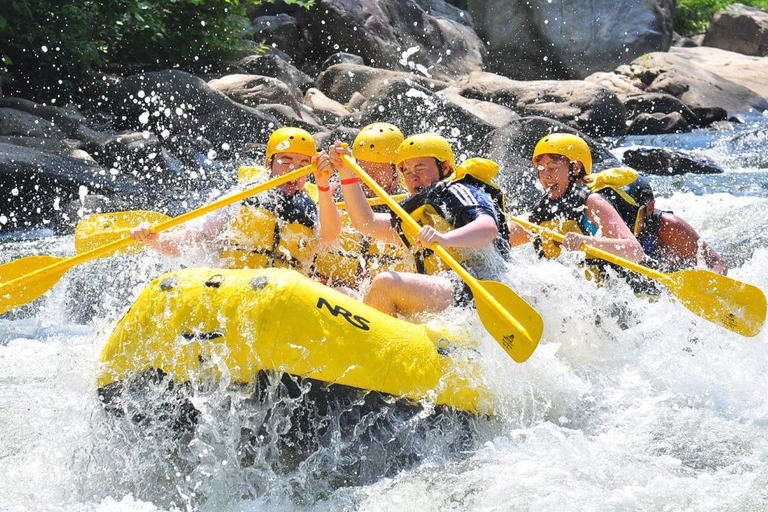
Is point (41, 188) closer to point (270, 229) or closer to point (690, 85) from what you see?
point (270, 229)

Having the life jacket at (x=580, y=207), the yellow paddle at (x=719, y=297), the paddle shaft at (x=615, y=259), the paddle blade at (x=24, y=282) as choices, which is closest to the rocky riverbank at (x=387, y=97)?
the paddle blade at (x=24, y=282)

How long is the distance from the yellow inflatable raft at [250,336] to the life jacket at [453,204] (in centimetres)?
82

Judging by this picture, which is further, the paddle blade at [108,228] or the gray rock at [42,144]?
the gray rock at [42,144]

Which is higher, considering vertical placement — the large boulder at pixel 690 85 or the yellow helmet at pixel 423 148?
the yellow helmet at pixel 423 148

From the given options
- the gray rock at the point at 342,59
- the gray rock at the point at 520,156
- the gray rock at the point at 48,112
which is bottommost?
the gray rock at the point at 342,59

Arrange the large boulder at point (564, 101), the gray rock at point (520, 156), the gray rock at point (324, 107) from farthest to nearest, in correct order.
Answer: the large boulder at point (564, 101) → the gray rock at point (324, 107) → the gray rock at point (520, 156)

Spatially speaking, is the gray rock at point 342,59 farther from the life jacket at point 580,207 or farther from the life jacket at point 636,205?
the life jacket at point 580,207

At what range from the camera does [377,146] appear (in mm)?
4988

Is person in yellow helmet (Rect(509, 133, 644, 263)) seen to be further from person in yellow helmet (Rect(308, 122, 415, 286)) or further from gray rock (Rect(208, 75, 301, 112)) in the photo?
gray rock (Rect(208, 75, 301, 112))

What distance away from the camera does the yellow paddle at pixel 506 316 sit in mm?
3766

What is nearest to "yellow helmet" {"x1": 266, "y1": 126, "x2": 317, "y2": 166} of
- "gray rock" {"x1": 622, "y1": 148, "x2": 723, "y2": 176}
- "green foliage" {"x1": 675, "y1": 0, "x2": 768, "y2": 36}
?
"gray rock" {"x1": 622, "y1": 148, "x2": 723, "y2": 176}

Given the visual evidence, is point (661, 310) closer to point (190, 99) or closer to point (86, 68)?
point (190, 99)

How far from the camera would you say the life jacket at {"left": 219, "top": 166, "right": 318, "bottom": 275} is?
461cm

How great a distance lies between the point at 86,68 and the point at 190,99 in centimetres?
149
